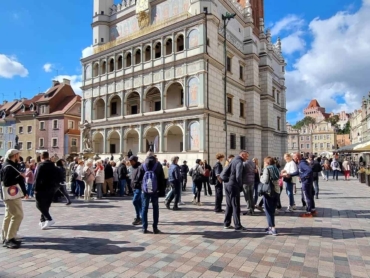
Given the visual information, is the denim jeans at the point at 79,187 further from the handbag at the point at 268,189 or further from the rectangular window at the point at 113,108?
the rectangular window at the point at 113,108

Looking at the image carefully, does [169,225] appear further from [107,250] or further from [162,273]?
[162,273]

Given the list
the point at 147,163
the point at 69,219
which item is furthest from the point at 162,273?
the point at 69,219

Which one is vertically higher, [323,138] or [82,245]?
[323,138]

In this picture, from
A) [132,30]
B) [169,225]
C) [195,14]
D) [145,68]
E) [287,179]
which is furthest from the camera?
[132,30]

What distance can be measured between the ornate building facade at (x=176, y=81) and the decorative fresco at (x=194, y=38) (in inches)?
4.1

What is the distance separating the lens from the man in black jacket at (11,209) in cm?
563

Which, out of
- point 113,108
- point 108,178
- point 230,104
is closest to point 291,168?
point 108,178

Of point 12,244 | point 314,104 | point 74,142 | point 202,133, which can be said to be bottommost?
point 12,244

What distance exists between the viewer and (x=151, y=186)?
674 centimetres

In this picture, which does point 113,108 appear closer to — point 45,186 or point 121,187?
point 121,187

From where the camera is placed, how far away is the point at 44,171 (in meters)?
7.10

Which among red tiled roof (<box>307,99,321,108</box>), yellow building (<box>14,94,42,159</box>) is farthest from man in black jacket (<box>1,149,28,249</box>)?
red tiled roof (<box>307,99,321,108</box>)

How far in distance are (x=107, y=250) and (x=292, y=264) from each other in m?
3.48

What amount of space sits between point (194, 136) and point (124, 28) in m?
19.4
